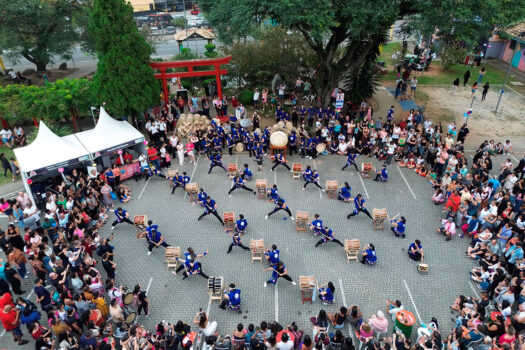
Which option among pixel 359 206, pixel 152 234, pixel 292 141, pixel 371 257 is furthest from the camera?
pixel 292 141

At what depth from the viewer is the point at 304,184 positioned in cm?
1736

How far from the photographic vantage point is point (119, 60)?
1992cm

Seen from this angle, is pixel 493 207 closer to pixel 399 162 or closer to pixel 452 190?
pixel 452 190

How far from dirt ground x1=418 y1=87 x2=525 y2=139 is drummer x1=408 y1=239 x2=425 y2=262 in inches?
494

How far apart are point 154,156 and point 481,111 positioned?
21.3m

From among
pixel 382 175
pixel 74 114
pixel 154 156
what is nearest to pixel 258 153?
pixel 154 156

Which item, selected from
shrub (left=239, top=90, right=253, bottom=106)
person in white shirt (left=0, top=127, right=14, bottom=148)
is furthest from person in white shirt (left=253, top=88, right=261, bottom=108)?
person in white shirt (left=0, top=127, right=14, bottom=148)

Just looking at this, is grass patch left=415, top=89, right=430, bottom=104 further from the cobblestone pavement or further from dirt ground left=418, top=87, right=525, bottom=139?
the cobblestone pavement

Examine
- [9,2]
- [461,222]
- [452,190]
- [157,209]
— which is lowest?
[157,209]

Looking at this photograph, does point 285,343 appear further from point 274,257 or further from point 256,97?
point 256,97

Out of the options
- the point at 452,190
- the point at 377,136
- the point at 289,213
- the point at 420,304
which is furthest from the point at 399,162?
the point at 420,304

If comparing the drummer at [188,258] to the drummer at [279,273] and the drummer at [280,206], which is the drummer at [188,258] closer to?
the drummer at [279,273]

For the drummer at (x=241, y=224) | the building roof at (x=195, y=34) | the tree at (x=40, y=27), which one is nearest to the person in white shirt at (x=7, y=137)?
the tree at (x=40, y=27)

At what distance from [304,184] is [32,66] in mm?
32462
